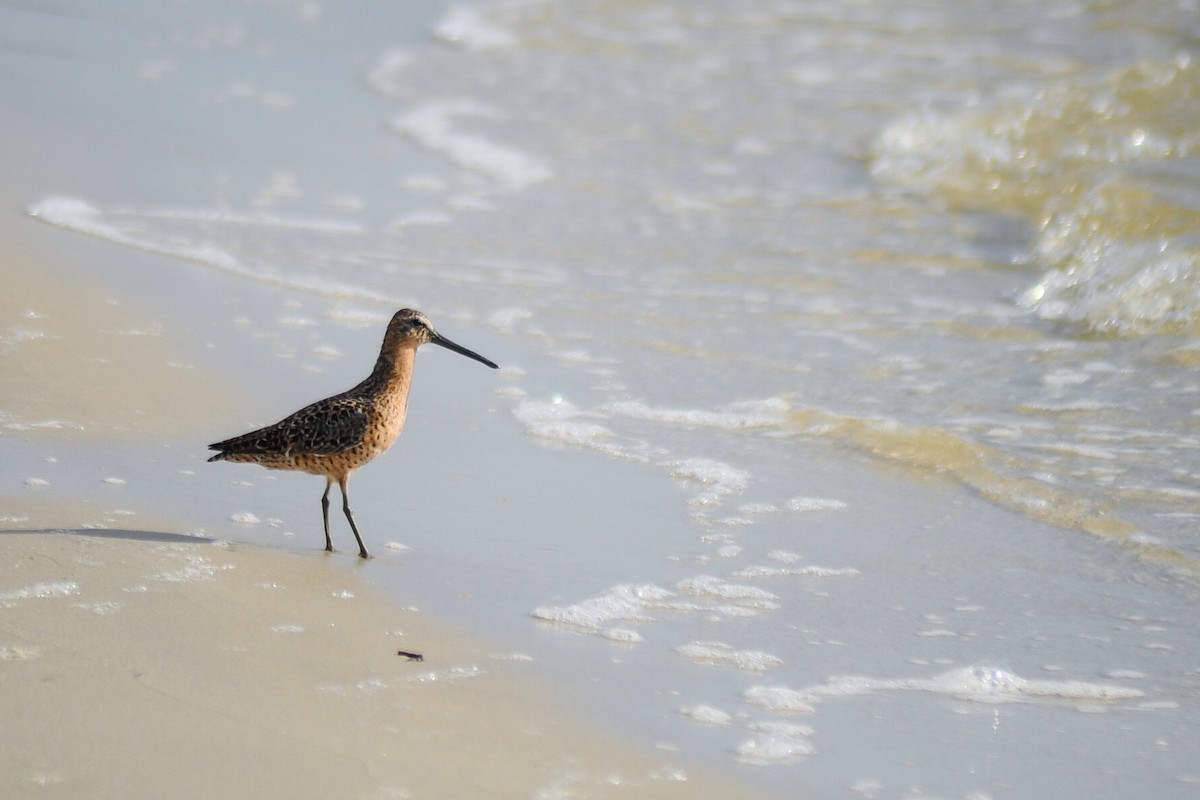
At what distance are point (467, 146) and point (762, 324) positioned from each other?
12.9 feet

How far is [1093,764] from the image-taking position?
367 cm

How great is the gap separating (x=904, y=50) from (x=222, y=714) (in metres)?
Answer: 12.3

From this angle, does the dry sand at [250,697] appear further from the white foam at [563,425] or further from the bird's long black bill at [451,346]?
the white foam at [563,425]

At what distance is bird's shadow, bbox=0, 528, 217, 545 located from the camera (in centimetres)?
441

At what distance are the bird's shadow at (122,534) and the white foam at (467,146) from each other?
561 cm

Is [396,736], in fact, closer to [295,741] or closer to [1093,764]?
[295,741]

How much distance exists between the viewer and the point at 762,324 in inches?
299

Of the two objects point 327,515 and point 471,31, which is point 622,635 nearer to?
point 327,515

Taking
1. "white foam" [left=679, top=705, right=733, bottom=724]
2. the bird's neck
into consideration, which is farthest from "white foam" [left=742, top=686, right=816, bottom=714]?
the bird's neck

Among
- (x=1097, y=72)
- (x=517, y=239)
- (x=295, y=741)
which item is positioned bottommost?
(x=295, y=741)

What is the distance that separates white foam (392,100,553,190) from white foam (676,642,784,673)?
611cm

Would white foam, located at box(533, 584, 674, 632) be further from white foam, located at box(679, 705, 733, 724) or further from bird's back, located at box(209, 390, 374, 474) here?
bird's back, located at box(209, 390, 374, 474)

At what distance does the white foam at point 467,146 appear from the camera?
10170 mm

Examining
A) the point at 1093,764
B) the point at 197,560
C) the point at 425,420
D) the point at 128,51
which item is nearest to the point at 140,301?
the point at 425,420
